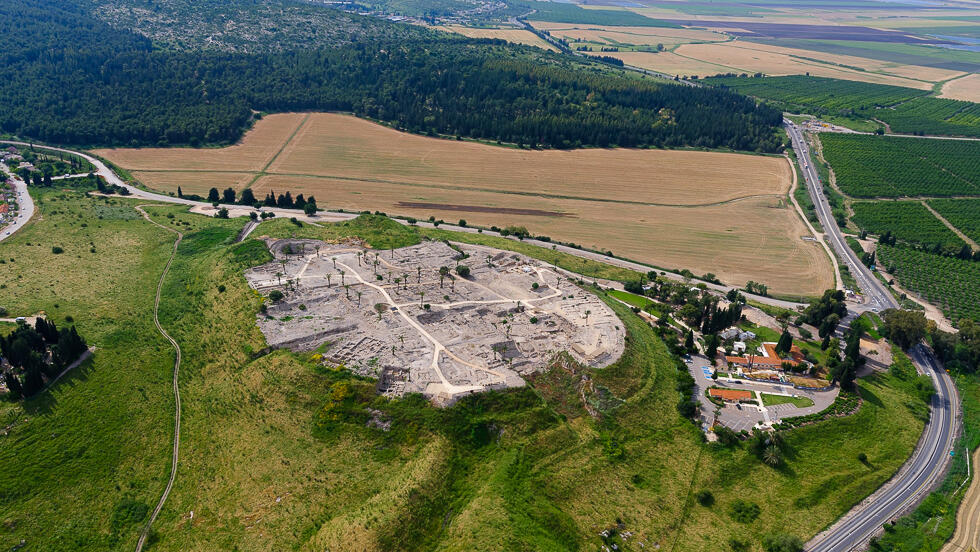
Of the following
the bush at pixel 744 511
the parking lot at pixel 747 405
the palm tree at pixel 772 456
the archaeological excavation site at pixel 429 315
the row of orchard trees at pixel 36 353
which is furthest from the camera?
the parking lot at pixel 747 405

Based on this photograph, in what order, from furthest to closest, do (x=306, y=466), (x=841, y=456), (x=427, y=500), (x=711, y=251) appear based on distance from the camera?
(x=711, y=251) < (x=841, y=456) < (x=306, y=466) < (x=427, y=500)

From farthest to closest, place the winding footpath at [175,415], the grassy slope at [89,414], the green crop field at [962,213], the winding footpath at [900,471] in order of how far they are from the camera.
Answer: the green crop field at [962,213] → the winding footpath at [900,471] → the grassy slope at [89,414] → the winding footpath at [175,415]

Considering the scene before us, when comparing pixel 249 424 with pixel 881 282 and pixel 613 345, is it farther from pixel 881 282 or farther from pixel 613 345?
pixel 881 282

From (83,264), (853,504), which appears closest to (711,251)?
(853,504)

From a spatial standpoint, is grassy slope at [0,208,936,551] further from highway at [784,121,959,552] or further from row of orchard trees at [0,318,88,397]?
row of orchard trees at [0,318,88,397]

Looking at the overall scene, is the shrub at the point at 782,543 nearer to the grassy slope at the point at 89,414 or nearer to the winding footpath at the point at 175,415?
the winding footpath at the point at 175,415

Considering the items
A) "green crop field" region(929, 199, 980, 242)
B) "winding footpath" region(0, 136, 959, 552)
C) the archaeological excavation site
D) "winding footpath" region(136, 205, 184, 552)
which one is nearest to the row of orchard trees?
"winding footpath" region(136, 205, 184, 552)

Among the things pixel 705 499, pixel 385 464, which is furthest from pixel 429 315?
pixel 705 499

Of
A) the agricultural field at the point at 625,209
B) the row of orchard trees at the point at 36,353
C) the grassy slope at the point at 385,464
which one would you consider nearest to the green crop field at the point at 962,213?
the agricultural field at the point at 625,209
